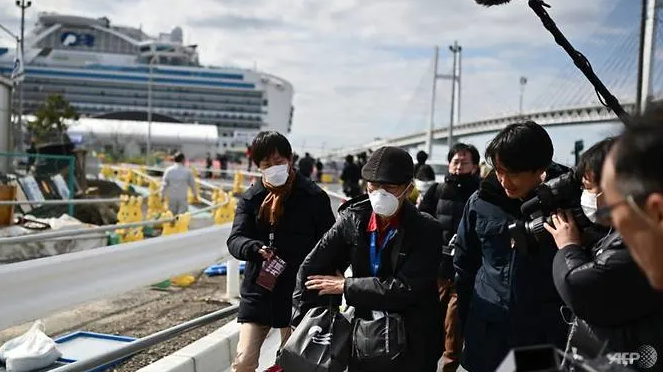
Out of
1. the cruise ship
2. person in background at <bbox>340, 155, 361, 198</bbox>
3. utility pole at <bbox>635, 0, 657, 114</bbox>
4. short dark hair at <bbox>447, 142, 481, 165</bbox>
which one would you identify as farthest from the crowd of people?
the cruise ship

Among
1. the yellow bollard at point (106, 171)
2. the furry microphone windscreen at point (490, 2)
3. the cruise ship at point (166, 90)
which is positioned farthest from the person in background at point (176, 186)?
the cruise ship at point (166, 90)

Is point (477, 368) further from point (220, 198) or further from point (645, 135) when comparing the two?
point (220, 198)

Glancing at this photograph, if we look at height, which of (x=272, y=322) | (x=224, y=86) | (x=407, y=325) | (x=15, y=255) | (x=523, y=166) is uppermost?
(x=224, y=86)

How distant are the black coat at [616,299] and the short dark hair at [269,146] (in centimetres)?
198

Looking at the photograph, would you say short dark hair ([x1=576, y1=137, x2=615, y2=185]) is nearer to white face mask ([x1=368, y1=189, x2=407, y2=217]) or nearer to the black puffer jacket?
white face mask ([x1=368, y1=189, x2=407, y2=217])

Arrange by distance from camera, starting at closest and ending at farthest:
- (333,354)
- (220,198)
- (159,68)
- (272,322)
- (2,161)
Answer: (333,354), (272,322), (2,161), (220,198), (159,68)

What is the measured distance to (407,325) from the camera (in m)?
2.66

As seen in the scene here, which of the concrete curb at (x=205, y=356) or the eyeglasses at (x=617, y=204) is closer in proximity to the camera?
the eyeglasses at (x=617, y=204)

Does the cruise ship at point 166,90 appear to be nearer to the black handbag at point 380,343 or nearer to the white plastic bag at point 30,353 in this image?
the white plastic bag at point 30,353

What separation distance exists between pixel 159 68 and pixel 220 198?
3568 inches

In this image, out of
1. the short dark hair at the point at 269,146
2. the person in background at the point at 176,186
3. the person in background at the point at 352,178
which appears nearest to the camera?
the short dark hair at the point at 269,146

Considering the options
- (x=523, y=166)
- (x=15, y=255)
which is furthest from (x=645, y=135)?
(x=15, y=255)

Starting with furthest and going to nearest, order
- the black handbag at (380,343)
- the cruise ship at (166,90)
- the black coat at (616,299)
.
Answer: the cruise ship at (166,90) < the black handbag at (380,343) < the black coat at (616,299)

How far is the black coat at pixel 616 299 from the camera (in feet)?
6.24
